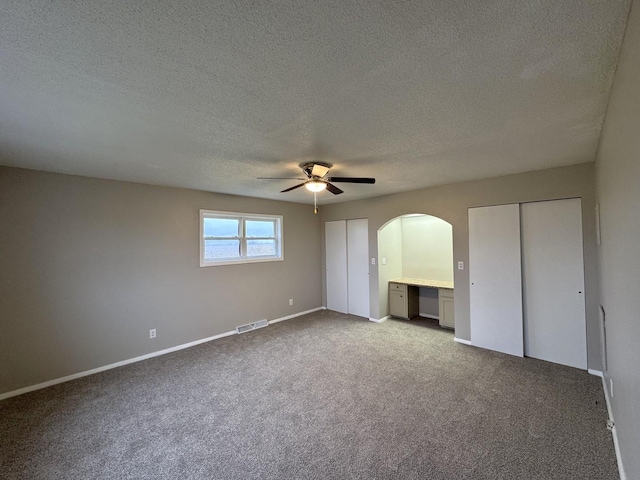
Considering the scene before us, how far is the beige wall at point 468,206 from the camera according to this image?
312 centimetres

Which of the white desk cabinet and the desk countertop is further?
the white desk cabinet

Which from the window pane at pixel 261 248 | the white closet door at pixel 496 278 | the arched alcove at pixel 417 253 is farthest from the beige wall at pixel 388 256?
the window pane at pixel 261 248

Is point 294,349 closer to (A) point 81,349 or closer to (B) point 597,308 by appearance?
(A) point 81,349

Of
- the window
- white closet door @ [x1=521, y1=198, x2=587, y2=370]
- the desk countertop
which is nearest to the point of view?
white closet door @ [x1=521, y1=198, x2=587, y2=370]

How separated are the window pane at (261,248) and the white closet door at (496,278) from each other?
11.7ft

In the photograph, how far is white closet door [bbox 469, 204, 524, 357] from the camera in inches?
142

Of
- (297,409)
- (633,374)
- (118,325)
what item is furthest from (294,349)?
(633,374)

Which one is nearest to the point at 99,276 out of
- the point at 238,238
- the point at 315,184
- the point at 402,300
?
the point at 238,238

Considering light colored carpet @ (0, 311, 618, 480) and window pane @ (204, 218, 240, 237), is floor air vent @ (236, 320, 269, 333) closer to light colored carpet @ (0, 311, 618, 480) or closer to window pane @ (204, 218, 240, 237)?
light colored carpet @ (0, 311, 618, 480)

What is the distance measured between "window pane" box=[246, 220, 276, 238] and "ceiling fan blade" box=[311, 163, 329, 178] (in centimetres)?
256

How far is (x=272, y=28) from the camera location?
1.13 meters

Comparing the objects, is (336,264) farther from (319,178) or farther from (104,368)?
(104,368)

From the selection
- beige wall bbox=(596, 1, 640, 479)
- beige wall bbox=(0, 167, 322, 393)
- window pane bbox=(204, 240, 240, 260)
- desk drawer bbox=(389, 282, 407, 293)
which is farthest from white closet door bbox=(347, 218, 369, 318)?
beige wall bbox=(596, 1, 640, 479)

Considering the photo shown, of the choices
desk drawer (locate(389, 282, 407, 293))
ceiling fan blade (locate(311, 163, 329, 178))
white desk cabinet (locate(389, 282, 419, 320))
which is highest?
ceiling fan blade (locate(311, 163, 329, 178))
